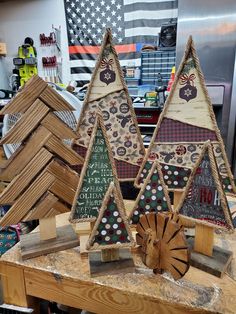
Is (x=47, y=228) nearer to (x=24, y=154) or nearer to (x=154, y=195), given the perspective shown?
(x=24, y=154)

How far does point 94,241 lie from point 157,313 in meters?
0.25

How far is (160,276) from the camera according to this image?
724 millimetres

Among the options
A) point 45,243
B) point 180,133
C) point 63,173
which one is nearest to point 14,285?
point 45,243

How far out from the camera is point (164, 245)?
69cm

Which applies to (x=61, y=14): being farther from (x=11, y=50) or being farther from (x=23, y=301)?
(x=23, y=301)

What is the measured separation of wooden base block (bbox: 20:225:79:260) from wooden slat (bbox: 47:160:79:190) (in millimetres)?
190

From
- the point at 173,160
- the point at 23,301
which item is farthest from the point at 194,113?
the point at 23,301

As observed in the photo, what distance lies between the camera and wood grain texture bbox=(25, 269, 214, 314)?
668mm

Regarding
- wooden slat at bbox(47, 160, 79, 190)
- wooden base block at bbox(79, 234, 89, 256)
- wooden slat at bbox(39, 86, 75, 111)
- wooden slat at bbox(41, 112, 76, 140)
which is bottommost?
wooden base block at bbox(79, 234, 89, 256)

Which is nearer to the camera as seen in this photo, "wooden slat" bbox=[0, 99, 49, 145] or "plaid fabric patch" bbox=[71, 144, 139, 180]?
"wooden slat" bbox=[0, 99, 49, 145]

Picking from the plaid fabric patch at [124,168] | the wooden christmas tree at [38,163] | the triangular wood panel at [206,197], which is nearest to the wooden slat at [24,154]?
the wooden christmas tree at [38,163]

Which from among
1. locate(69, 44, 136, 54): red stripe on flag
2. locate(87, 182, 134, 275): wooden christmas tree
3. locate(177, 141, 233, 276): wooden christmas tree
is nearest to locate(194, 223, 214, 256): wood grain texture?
locate(177, 141, 233, 276): wooden christmas tree

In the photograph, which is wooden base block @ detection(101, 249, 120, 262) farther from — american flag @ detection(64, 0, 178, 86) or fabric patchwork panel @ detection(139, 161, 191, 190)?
american flag @ detection(64, 0, 178, 86)

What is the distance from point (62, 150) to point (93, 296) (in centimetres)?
45
